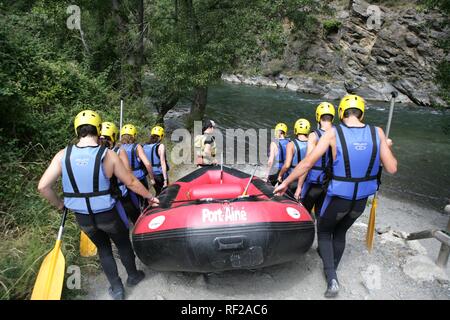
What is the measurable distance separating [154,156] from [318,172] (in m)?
2.61

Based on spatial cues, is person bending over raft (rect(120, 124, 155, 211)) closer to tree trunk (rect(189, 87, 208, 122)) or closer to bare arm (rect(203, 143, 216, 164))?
bare arm (rect(203, 143, 216, 164))

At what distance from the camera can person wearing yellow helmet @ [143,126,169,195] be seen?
5.29 metres

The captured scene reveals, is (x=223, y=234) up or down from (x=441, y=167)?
up

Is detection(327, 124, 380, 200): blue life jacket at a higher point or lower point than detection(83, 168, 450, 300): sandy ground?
higher

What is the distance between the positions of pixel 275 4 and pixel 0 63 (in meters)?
8.87

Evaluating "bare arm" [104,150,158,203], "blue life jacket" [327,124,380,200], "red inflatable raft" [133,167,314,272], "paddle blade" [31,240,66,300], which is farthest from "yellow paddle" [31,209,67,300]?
"blue life jacket" [327,124,380,200]

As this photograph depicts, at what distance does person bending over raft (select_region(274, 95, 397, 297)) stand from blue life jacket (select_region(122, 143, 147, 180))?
2.43 metres

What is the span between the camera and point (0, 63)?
242 inches

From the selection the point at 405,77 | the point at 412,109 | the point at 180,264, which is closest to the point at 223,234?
the point at 180,264

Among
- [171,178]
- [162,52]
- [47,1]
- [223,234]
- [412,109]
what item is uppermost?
[47,1]

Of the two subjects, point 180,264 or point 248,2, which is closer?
point 180,264

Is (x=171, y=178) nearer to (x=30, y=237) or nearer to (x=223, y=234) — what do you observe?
(x=30, y=237)

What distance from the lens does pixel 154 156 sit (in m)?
5.34
